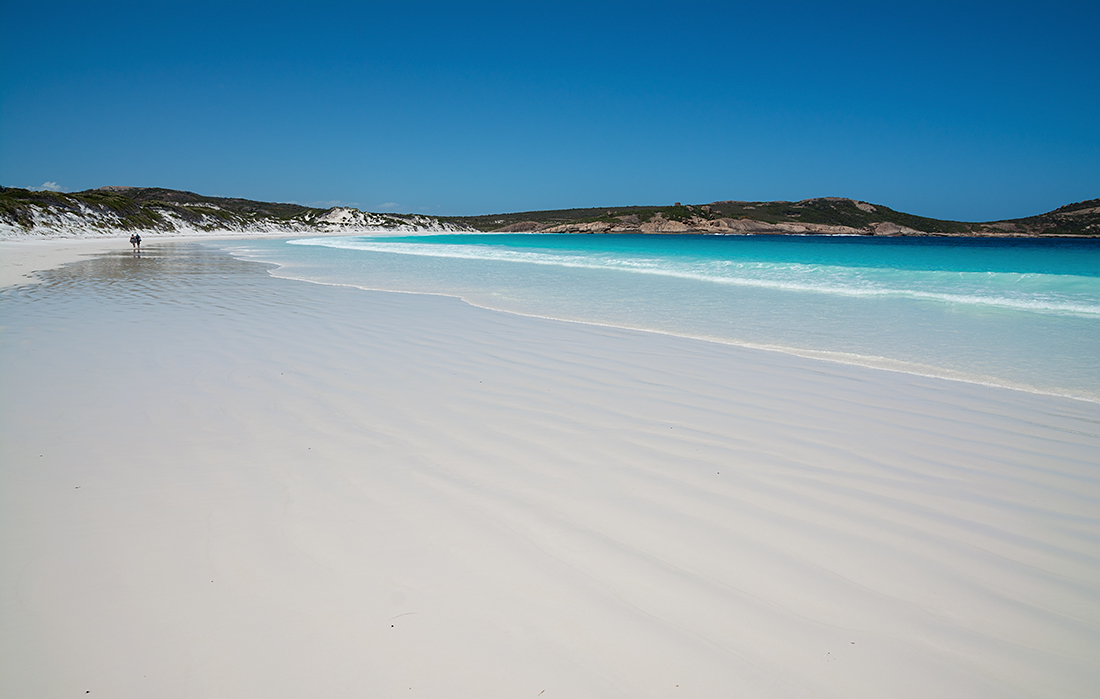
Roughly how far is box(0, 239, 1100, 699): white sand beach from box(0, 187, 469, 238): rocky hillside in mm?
41821

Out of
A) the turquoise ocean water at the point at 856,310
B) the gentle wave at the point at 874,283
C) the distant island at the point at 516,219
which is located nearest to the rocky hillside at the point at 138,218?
the distant island at the point at 516,219

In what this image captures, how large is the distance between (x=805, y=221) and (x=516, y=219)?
240ft

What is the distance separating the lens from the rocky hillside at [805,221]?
8075 centimetres

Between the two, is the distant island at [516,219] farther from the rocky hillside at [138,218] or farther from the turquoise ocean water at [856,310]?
the turquoise ocean water at [856,310]

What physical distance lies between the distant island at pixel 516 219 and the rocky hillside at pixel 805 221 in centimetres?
18

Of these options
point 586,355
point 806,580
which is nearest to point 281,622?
point 806,580

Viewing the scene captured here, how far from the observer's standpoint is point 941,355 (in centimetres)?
646

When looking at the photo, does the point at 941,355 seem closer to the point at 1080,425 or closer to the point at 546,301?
the point at 1080,425

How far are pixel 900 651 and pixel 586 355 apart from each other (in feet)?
14.5

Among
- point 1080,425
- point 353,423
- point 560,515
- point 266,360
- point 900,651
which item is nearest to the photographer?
point 900,651

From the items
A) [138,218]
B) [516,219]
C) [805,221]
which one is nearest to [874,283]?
[138,218]

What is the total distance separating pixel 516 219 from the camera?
479ft

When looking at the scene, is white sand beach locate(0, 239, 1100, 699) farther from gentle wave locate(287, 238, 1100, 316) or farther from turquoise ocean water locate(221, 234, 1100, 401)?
gentle wave locate(287, 238, 1100, 316)

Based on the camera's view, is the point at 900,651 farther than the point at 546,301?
No
